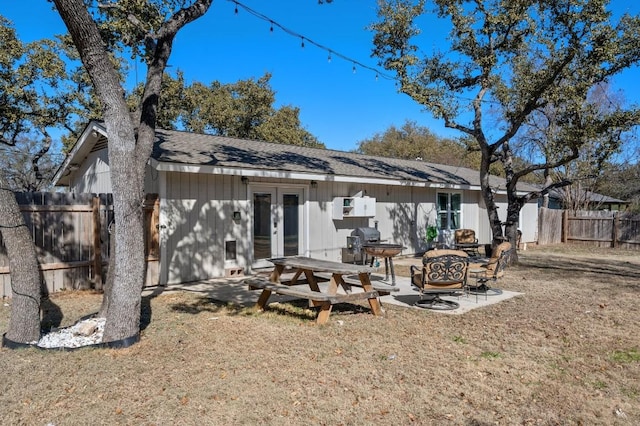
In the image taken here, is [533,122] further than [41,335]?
Yes

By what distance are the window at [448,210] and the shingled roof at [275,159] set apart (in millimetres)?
677

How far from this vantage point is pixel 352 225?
12.7 m

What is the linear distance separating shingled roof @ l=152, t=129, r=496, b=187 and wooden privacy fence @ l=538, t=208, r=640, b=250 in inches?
210

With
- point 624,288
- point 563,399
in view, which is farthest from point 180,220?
point 624,288

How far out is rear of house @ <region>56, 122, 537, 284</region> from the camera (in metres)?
9.03

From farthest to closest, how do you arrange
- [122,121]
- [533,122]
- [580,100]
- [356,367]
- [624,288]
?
[533,122] → [580,100] → [624,288] → [122,121] → [356,367]

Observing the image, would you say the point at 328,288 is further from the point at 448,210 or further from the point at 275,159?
the point at 448,210

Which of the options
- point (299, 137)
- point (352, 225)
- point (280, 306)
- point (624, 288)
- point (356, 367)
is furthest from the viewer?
point (299, 137)

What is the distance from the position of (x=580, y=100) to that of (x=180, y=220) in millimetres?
9307

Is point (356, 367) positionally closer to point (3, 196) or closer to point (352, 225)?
point (3, 196)

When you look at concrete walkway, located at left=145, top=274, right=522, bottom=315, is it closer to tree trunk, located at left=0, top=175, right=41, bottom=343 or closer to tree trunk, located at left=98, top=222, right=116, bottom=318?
tree trunk, located at left=98, top=222, right=116, bottom=318

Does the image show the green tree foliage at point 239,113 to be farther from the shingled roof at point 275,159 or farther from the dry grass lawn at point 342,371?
the dry grass lawn at point 342,371

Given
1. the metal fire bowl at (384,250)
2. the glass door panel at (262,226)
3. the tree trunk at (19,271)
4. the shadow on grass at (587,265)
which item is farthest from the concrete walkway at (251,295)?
the shadow on grass at (587,265)

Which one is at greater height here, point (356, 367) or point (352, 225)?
point (352, 225)
